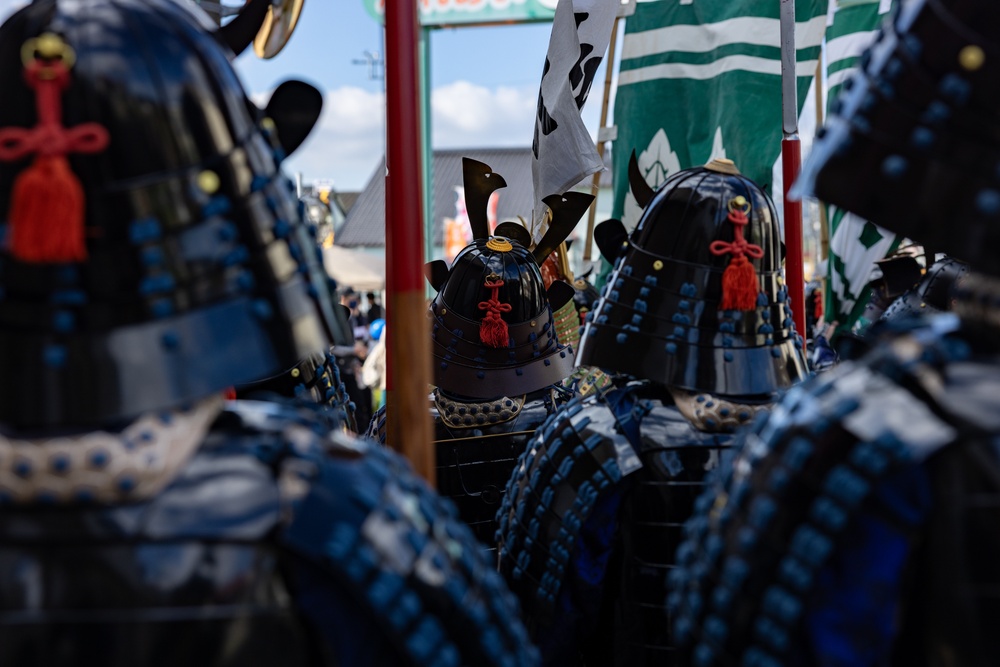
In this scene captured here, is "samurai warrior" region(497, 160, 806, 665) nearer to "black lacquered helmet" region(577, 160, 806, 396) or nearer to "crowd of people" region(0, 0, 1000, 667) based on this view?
"black lacquered helmet" region(577, 160, 806, 396)

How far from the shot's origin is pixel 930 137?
1425 millimetres

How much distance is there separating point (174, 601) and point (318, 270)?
55cm

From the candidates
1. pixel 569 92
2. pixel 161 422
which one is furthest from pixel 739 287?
pixel 569 92

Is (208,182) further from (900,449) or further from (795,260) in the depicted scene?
(795,260)

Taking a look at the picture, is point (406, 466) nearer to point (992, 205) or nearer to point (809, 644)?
point (809, 644)

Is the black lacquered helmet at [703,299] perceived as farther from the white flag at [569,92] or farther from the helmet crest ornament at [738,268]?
the white flag at [569,92]

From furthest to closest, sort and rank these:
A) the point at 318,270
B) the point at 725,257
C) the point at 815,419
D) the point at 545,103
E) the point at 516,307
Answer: the point at 545,103 → the point at 516,307 → the point at 725,257 → the point at 318,270 → the point at 815,419

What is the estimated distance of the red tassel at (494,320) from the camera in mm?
4070

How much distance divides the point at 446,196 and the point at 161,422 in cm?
4040

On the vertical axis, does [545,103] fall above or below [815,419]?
above

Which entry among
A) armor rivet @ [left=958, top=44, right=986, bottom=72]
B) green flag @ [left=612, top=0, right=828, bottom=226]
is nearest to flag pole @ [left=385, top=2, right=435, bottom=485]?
armor rivet @ [left=958, top=44, right=986, bottom=72]

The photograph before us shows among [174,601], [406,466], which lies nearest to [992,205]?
[406,466]

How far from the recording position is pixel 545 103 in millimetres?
4547

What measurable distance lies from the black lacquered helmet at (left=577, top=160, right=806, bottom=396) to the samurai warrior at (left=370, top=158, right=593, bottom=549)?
1.35 metres
